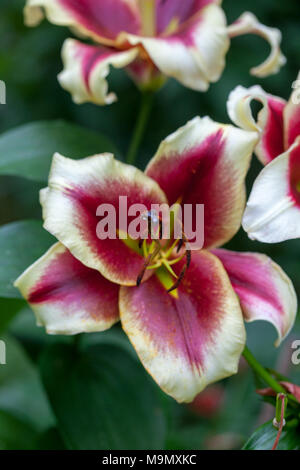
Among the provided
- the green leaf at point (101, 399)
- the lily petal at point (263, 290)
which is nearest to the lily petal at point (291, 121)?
the lily petal at point (263, 290)

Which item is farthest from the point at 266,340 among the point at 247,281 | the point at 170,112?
the point at 247,281

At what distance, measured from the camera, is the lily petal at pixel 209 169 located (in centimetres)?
62

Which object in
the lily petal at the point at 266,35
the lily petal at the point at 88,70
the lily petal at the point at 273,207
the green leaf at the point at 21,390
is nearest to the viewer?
the lily petal at the point at 273,207

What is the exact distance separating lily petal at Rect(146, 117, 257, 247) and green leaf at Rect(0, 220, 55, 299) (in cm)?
15

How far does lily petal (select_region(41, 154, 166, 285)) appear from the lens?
23.3 inches

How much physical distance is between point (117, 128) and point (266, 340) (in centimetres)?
62

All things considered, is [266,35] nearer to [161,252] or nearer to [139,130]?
[139,130]

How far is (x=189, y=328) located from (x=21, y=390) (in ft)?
1.62

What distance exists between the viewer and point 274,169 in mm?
600

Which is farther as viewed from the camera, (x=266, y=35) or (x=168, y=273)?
(x=266, y=35)

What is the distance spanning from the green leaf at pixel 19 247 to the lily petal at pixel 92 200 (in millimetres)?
94

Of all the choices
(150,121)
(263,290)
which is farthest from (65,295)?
(150,121)

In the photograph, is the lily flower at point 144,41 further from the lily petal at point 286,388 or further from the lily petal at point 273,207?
the lily petal at point 286,388

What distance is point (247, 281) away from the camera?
654 mm
